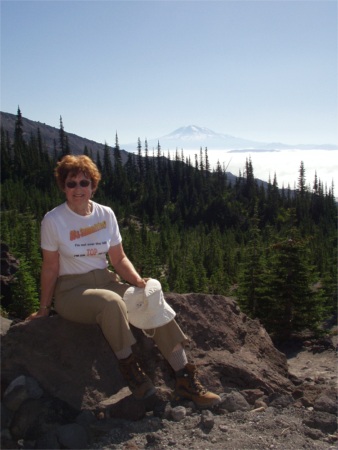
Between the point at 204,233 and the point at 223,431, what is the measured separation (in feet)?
277

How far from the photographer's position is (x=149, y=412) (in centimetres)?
531

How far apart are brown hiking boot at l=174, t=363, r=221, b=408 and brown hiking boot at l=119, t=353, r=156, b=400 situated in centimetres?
41

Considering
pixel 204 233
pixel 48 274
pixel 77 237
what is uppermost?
pixel 77 237

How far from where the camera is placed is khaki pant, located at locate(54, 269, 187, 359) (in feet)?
16.9

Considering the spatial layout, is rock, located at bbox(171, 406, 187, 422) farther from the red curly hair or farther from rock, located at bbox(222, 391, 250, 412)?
the red curly hair

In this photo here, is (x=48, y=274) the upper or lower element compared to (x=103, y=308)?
upper

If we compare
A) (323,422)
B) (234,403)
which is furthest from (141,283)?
(323,422)

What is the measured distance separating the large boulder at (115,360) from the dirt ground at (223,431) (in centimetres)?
56

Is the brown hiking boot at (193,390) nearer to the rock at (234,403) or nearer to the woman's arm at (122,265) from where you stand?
the rock at (234,403)

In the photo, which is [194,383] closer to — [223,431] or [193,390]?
[193,390]

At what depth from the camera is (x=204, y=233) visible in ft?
292

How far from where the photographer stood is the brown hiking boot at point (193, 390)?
5332mm

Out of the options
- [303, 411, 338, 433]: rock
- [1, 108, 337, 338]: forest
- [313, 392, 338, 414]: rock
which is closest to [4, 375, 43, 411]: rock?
[303, 411, 338, 433]: rock

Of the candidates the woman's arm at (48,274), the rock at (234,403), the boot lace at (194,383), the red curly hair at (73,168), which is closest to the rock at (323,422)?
the rock at (234,403)
